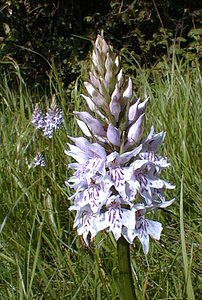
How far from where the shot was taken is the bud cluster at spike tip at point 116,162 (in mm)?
1260

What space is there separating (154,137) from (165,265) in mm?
771

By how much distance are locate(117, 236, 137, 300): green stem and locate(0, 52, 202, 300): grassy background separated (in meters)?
0.15

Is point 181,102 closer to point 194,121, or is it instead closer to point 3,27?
point 194,121

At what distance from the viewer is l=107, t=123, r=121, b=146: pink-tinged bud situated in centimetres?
125

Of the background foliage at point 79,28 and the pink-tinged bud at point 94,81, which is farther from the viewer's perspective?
the background foliage at point 79,28

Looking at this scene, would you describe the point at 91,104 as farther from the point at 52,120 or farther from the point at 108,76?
the point at 52,120

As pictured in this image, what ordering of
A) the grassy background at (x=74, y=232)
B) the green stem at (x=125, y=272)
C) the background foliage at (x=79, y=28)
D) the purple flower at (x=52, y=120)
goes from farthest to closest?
1. the background foliage at (x=79, y=28)
2. the purple flower at (x=52, y=120)
3. the grassy background at (x=74, y=232)
4. the green stem at (x=125, y=272)

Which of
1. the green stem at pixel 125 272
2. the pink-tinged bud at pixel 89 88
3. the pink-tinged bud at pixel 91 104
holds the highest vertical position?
the pink-tinged bud at pixel 89 88

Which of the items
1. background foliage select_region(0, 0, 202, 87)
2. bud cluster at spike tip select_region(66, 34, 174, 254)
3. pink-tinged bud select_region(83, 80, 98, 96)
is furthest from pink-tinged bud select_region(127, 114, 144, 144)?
background foliage select_region(0, 0, 202, 87)

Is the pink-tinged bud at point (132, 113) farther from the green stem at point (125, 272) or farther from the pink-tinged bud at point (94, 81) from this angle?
the green stem at point (125, 272)

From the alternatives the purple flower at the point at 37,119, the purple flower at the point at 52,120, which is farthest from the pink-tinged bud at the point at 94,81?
the purple flower at the point at 37,119

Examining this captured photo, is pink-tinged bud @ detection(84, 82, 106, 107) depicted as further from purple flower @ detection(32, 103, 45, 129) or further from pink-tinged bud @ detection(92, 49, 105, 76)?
purple flower @ detection(32, 103, 45, 129)

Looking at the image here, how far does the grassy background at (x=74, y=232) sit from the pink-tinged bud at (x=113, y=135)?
0.20 metres

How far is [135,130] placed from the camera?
1.27m
